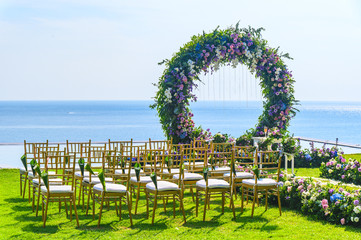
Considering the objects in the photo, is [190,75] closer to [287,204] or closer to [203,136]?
[203,136]

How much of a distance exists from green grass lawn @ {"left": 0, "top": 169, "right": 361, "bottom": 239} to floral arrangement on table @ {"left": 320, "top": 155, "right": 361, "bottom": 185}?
2.31 meters

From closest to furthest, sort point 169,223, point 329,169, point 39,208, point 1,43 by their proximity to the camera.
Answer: point 169,223
point 39,208
point 329,169
point 1,43

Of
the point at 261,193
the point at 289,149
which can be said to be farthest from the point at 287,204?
the point at 289,149

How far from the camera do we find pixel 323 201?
6207mm

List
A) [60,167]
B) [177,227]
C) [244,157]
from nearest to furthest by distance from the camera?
1. [177,227]
2. [244,157]
3. [60,167]

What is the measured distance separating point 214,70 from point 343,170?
164 inches

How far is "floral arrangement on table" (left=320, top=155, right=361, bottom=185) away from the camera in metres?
8.49

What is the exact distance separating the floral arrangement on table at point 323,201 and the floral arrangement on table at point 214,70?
14.6 ft

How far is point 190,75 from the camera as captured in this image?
11.1 m

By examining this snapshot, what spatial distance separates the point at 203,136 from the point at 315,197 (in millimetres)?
5189

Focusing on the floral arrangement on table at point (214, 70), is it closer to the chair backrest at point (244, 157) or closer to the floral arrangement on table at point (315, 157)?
the floral arrangement on table at point (315, 157)

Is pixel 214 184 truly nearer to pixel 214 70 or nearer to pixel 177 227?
pixel 177 227

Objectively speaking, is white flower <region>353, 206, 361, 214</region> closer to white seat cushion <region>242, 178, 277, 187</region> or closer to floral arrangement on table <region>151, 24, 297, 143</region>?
white seat cushion <region>242, 178, 277, 187</region>

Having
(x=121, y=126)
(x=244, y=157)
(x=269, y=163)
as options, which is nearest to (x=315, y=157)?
(x=244, y=157)
